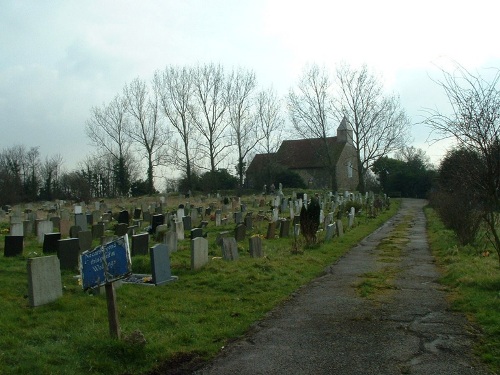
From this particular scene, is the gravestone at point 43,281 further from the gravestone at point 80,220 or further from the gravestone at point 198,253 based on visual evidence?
the gravestone at point 80,220

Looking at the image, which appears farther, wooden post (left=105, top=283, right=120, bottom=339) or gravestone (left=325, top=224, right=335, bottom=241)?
gravestone (left=325, top=224, right=335, bottom=241)

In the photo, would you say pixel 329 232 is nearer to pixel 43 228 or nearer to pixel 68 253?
pixel 43 228

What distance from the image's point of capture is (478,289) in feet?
32.9

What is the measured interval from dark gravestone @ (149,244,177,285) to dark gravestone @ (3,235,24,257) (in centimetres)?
A: 513

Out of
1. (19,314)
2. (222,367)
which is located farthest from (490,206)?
(19,314)

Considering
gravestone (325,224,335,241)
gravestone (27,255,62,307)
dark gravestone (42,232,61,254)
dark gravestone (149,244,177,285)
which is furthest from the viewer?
gravestone (325,224,335,241)

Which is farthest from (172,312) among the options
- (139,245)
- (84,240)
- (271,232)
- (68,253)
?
(271,232)

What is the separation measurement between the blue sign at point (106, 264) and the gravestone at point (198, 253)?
16.9 ft

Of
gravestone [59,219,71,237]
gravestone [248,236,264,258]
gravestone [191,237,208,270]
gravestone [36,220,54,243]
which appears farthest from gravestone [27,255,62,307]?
gravestone [59,219,71,237]

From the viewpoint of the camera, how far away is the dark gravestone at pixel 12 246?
13.5m

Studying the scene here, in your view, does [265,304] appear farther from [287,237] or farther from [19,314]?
[287,237]

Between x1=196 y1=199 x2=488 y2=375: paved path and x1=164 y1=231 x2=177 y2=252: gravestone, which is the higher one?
x1=164 y1=231 x2=177 y2=252: gravestone

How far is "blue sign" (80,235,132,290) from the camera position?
6309 millimetres

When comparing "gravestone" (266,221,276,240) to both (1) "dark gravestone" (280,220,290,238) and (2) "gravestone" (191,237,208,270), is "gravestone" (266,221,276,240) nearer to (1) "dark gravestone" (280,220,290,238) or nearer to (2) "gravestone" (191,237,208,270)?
(1) "dark gravestone" (280,220,290,238)
